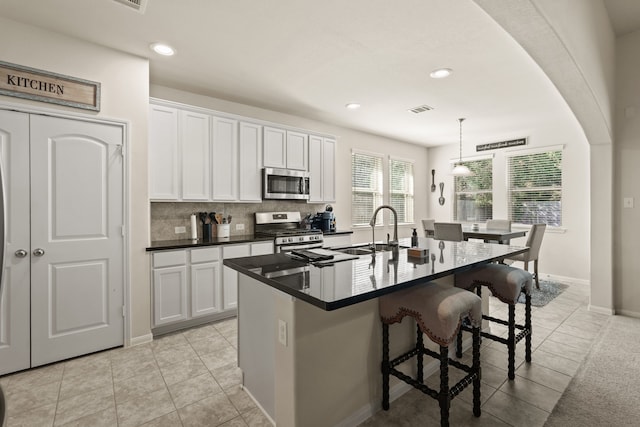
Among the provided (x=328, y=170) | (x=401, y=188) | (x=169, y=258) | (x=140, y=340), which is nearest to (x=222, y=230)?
(x=169, y=258)

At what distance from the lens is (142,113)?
302 cm

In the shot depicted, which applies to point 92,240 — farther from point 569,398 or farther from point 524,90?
point 524,90

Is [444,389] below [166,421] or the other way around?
the other way around

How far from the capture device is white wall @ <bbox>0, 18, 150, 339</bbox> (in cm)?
251

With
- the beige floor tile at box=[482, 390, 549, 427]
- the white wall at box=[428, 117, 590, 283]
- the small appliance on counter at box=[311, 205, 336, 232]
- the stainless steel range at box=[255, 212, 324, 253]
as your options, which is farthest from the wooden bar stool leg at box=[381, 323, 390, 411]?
the white wall at box=[428, 117, 590, 283]

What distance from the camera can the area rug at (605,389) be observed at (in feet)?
6.34

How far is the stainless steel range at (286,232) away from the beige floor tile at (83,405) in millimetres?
2196

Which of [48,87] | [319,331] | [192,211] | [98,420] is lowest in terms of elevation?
[98,420]

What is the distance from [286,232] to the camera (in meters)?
4.23

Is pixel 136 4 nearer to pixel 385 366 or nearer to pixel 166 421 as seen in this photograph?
pixel 166 421

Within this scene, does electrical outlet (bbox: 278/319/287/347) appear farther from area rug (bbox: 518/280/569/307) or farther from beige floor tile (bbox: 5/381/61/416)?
area rug (bbox: 518/280/569/307)

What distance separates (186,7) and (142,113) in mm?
1136

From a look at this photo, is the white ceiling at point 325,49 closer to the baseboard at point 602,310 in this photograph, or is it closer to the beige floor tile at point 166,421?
the baseboard at point 602,310

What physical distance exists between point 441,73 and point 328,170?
2.21m
